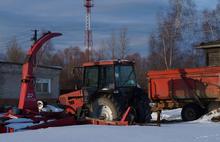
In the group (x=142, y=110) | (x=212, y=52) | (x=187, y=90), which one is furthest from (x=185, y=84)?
(x=212, y=52)

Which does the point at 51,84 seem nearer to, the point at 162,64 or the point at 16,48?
A: the point at 162,64

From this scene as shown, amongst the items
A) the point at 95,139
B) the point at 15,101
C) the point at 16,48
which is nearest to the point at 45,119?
the point at 95,139

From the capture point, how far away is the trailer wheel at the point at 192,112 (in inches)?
926

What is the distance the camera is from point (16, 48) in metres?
81.4

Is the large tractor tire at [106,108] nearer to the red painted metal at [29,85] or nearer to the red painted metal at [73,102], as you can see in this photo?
the red painted metal at [73,102]

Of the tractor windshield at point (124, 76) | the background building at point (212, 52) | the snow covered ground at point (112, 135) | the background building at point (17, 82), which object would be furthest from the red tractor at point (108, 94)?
the background building at point (17, 82)

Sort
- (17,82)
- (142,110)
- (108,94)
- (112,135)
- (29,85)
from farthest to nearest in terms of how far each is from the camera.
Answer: (17,82)
(142,110)
(29,85)
(108,94)
(112,135)

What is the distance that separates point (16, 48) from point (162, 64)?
31379mm

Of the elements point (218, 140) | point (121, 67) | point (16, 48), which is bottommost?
point (218, 140)

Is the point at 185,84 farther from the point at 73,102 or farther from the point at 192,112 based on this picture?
the point at 73,102

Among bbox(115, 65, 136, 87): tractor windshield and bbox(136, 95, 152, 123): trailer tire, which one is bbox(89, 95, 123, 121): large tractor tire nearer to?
bbox(115, 65, 136, 87): tractor windshield

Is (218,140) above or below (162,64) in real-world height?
below

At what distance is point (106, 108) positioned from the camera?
1886 cm

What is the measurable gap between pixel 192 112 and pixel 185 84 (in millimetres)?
1373
